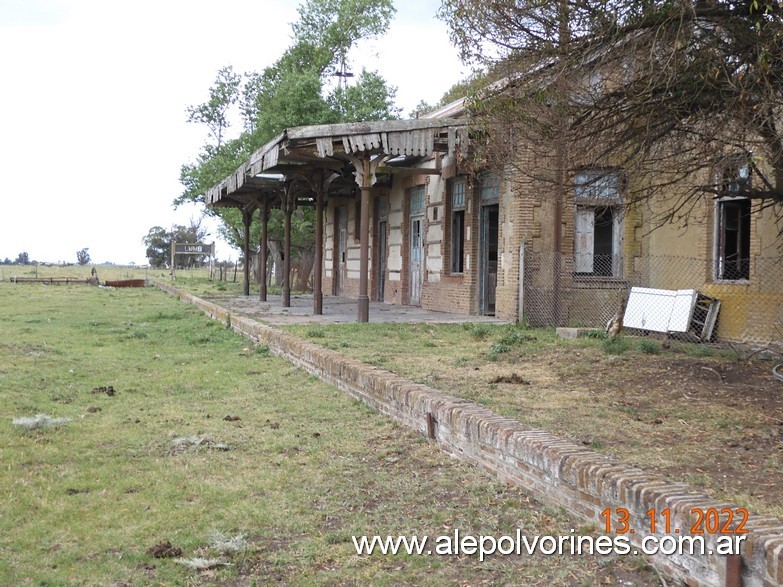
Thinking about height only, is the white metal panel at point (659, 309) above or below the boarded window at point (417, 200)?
below

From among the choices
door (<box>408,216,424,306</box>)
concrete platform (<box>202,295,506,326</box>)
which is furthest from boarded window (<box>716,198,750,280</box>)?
door (<box>408,216,424,306</box>)

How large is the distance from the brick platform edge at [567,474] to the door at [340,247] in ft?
55.9

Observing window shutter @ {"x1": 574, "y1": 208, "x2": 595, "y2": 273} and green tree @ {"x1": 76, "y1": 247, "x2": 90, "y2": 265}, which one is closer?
window shutter @ {"x1": 574, "y1": 208, "x2": 595, "y2": 273}

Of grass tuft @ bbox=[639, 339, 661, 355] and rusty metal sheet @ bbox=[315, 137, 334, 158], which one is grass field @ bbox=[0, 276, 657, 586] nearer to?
grass tuft @ bbox=[639, 339, 661, 355]

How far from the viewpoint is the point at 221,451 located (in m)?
5.55

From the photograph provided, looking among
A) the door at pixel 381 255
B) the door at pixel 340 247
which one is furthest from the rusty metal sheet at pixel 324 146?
the door at pixel 340 247

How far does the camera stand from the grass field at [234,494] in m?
3.47

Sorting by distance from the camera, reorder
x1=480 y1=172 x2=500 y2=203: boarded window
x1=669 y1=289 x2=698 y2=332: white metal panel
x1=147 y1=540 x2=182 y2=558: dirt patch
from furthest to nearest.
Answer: x1=480 y1=172 x2=500 y2=203: boarded window → x1=669 y1=289 x2=698 y2=332: white metal panel → x1=147 y1=540 x2=182 y2=558: dirt patch

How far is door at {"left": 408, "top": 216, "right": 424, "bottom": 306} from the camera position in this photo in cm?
1803

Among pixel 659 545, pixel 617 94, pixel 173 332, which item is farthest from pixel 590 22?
pixel 173 332

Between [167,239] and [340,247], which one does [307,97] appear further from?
[167,239]

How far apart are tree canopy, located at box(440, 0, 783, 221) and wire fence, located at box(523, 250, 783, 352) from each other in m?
3.88

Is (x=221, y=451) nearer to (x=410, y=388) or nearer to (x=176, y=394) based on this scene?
(x=410, y=388)

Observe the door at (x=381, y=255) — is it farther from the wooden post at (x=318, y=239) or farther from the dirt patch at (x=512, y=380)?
the dirt patch at (x=512, y=380)
